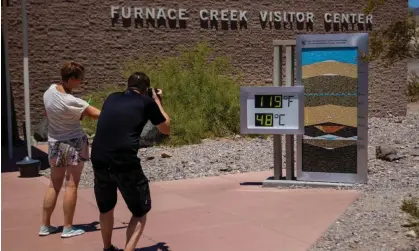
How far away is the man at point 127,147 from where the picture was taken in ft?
18.1

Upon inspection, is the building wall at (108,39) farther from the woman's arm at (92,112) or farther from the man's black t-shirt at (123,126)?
the man's black t-shirt at (123,126)

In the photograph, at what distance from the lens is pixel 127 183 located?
5.51 metres

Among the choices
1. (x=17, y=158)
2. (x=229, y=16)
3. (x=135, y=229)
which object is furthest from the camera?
(x=229, y=16)

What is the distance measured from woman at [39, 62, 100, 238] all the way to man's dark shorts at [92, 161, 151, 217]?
929 mm

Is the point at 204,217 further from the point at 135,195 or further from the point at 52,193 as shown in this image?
the point at 135,195

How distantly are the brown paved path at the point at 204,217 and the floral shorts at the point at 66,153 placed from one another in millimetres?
865

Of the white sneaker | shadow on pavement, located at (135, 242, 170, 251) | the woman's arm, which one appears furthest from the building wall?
shadow on pavement, located at (135, 242, 170, 251)

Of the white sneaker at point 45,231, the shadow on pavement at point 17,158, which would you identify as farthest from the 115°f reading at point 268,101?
the shadow on pavement at point 17,158

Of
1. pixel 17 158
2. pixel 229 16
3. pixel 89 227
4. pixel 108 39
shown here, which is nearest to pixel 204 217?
pixel 89 227

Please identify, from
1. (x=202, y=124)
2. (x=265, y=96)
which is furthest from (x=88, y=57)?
(x=265, y=96)

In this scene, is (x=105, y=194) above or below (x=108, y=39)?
below

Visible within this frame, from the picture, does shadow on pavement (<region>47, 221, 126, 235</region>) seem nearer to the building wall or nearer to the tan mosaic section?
the tan mosaic section

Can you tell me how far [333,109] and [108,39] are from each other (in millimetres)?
10179

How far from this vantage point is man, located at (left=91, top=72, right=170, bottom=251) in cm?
551
